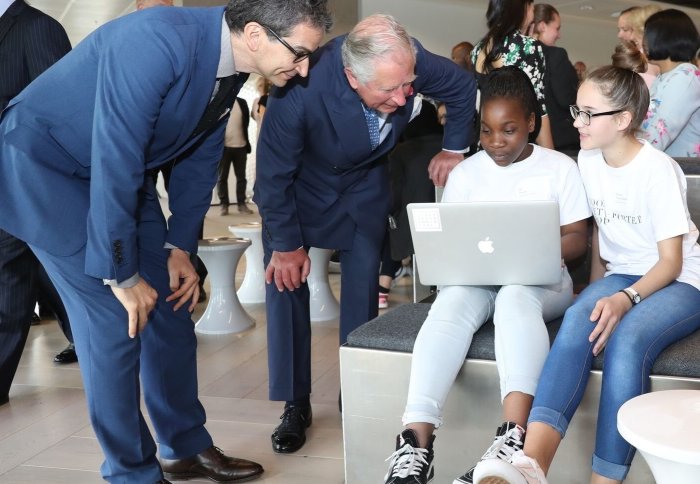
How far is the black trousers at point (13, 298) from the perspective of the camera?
2.95 metres

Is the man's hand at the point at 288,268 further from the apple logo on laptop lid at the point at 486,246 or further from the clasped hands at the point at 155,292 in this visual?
the apple logo on laptop lid at the point at 486,246

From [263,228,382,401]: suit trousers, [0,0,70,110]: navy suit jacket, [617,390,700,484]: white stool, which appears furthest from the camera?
[0,0,70,110]: navy suit jacket

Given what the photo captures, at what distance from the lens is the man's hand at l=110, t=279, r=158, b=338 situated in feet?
5.90

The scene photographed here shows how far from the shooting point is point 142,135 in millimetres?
1699

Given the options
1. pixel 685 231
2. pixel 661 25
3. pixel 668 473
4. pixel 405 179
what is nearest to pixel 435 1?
pixel 405 179

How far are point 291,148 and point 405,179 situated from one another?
7.49 ft

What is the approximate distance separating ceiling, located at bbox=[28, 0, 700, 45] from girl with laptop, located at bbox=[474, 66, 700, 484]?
5.91 m

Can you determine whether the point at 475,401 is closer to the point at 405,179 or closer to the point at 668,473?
the point at 668,473

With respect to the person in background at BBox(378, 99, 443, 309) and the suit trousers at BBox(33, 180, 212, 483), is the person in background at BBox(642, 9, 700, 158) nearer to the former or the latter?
the person in background at BBox(378, 99, 443, 309)

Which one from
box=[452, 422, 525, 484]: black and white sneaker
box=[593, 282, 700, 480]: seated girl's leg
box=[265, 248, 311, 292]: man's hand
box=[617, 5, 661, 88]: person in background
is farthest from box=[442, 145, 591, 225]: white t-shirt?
box=[617, 5, 661, 88]: person in background

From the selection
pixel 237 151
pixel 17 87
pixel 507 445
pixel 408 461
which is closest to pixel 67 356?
pixel 17 87

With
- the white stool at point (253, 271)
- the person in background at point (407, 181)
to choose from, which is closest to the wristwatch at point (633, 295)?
the person in background at point (407, 181)

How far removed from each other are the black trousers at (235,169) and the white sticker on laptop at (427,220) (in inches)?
293

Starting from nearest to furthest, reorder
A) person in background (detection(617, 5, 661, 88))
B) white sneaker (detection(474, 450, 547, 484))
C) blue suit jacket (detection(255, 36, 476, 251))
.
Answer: white sneaker (detection(474, 450, 547, 484))
blue suit jacket (detection(255, 36, 476, 251))
person in background (detection(617, 5, 661, 88))
